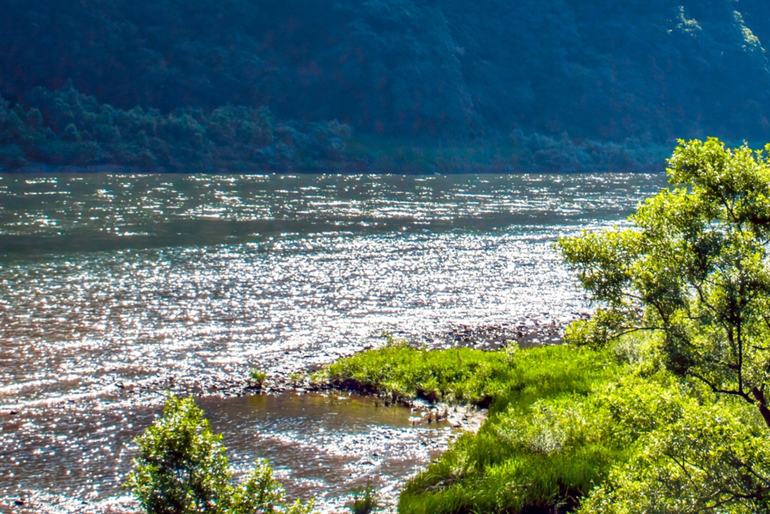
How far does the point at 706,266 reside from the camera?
7.43 meters

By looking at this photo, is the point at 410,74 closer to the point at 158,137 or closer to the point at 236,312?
the point at 158,137

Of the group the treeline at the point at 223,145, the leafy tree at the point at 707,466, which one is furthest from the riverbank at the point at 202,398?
the treeline at the point at 223,145

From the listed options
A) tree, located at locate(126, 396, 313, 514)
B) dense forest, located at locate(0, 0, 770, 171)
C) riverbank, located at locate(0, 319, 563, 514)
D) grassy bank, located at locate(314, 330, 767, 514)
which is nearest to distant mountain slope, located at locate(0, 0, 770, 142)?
dense forest, located at locate(0, 0, 770, 171)

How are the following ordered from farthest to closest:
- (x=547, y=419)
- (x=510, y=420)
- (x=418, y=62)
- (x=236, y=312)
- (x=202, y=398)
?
(x=418, y=62) → (x=236, y=312) → (x=202, y=398) → (x=510, y=420) → (x=547, y=419)

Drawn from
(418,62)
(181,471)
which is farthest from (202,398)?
(418,62)

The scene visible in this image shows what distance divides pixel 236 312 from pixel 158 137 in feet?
319

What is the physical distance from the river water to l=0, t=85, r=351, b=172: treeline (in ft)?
154

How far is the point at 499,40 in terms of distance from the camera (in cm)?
16388

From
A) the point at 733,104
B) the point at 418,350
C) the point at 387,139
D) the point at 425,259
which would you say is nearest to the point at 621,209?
the point at 425,259

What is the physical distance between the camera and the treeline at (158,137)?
102m

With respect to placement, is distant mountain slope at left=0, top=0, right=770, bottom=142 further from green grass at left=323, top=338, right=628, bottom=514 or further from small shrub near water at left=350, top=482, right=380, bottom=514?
small shrub near water at left=350, top=482, right=380, bottom=514

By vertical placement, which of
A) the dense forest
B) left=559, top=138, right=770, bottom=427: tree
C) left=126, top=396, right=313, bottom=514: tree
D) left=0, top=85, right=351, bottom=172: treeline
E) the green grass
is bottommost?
the green grass

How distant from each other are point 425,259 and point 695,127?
160594 millimetres

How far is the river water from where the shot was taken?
13.1 m
